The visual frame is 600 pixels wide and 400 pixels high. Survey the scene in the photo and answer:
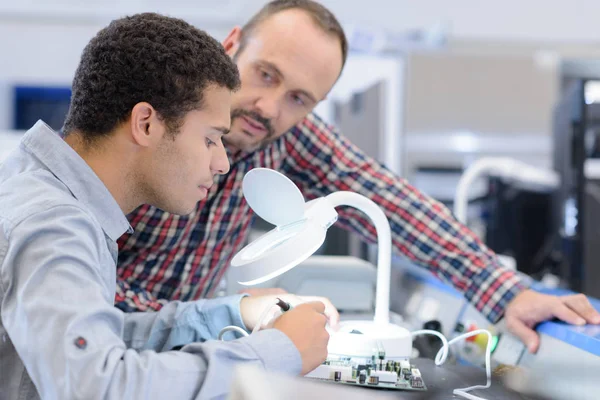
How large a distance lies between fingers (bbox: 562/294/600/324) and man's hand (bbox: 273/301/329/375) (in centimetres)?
50

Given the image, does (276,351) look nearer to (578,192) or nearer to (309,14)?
(309,14)

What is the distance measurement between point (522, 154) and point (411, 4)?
235cm

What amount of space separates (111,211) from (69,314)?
239 millimetres

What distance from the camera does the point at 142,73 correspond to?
875 millimetres

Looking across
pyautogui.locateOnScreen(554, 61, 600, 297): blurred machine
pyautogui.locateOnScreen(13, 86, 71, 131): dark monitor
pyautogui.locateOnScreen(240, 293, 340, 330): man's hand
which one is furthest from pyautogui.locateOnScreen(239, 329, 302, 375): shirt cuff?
pyautogui.locateOnScreen(13, 86, 71, 131): dark monitor

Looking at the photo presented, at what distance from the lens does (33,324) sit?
68cm

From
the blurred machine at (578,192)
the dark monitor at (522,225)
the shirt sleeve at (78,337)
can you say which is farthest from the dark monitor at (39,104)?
the shirt sleeve at (78,337)

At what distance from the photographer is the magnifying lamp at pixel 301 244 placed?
0.89m

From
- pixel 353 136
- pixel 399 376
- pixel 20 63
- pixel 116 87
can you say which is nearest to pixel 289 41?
pixel 116 87

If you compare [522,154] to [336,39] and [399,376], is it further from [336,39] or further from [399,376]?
[399,376]

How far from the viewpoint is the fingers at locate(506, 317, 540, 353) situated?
1150mm

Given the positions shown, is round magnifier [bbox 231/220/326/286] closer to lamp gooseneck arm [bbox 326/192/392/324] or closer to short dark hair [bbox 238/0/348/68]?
lamp gooseneck arm [bbox 326/192/392/324]

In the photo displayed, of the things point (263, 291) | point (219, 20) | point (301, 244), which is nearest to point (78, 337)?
point (301, 244)

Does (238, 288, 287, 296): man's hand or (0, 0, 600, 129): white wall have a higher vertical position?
(0, 0, 600, 129): white wall
